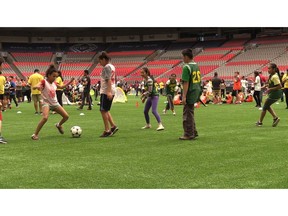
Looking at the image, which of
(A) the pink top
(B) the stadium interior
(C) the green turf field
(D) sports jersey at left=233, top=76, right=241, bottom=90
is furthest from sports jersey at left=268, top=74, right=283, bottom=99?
→ (B) the stadium interior

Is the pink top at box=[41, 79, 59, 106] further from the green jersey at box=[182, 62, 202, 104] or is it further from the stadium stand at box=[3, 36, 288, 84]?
the stadium stand at box=[3, 36, 288, 84]

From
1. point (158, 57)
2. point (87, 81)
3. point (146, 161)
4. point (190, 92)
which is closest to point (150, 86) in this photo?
point (190, 92)

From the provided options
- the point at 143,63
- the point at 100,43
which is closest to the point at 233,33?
the point at 143,63

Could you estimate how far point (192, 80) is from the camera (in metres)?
9.11

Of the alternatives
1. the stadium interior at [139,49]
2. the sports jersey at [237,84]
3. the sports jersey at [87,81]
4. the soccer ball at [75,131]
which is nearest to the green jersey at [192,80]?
the soccer ball at [75,131]

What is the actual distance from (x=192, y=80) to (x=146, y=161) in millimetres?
3129

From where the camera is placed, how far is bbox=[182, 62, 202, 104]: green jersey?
903cm

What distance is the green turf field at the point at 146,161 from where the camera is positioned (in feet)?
16.6

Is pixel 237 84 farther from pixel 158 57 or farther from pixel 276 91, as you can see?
pixel 158 57

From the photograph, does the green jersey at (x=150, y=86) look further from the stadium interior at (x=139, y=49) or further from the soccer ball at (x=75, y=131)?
the stadium interior at (x=139, y=49)

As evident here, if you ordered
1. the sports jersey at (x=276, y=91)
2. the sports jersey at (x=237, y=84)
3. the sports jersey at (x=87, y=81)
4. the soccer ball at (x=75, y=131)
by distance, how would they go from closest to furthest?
the soccer ball at (x=75, y=131)
the sports jersey at (x=276, y=91)
the sports jersey at (x=87, y=81)
the sports jersey at (x=237, y=84)

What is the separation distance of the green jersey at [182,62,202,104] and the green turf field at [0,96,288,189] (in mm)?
969

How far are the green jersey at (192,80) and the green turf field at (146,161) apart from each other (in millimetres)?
969

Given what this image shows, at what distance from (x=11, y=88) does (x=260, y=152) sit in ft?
65.9
